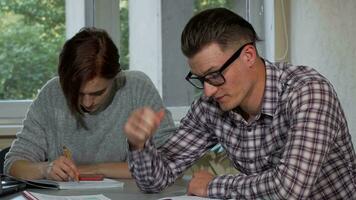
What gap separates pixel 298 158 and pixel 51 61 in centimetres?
214

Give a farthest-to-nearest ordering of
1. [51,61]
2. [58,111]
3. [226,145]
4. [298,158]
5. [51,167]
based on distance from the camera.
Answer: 1. [51,61]
2. [58,111]
3. [51,167]
4. [226,145]
5. [298,158]

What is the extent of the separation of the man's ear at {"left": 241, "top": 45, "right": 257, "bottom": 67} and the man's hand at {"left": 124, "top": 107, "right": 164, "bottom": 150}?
0.99 ft

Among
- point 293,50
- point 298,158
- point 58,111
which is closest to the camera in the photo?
point 298,158

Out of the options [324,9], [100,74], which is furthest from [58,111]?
[324,9]

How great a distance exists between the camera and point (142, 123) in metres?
1.78

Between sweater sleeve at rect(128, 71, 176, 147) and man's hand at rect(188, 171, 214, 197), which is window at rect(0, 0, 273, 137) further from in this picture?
man's hand at rect(188, 171, 214, 197)

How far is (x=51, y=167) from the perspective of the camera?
7.06 feet

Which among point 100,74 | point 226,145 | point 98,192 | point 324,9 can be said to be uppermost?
point 324,9

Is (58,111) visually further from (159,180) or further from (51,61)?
(51,61)

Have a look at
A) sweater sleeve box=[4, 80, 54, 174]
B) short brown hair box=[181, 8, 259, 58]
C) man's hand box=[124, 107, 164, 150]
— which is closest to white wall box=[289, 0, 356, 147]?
short brown hair box=[181, 8, 259, 58]

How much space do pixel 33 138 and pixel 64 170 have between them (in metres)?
0.37

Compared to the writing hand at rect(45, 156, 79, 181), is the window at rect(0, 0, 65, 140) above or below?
above

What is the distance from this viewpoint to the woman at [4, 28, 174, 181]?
221cm

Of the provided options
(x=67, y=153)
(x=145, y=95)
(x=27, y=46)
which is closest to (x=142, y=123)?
(x=67, y=153)
